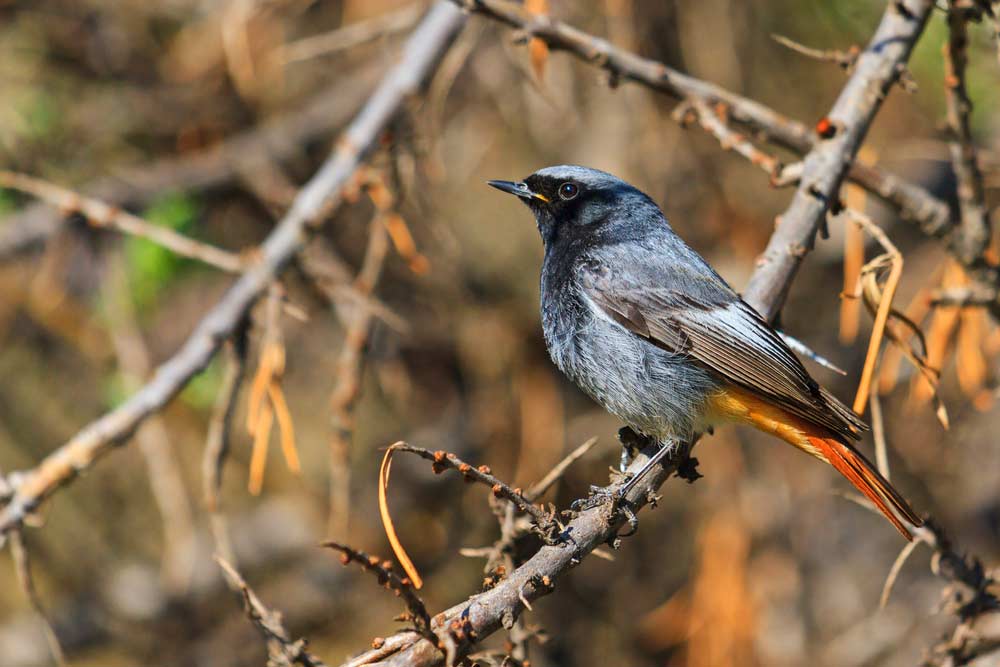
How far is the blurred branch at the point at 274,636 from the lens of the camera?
2.00 m

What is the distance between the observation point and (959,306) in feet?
10.3

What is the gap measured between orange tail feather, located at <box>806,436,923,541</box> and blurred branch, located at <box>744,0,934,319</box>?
54cm

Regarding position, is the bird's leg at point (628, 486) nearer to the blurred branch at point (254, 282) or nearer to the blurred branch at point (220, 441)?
the blurred branch at point (220, 441)

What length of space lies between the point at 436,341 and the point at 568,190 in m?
2.08

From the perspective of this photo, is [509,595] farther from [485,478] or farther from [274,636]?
[274,636]

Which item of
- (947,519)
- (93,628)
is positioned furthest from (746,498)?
(93,628)

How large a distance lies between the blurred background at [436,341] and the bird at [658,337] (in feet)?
2.44

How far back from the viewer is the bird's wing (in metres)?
3.08

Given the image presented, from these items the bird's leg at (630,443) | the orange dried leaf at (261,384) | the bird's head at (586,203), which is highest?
the bird's head at (586,203)

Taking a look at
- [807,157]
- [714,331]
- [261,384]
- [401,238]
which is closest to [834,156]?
[807,157]

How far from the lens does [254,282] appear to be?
9.72 ft

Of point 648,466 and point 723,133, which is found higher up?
point 723,133

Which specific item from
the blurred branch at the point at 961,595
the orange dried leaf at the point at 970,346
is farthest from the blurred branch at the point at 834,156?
the orange dried leaf at the point at 970,346

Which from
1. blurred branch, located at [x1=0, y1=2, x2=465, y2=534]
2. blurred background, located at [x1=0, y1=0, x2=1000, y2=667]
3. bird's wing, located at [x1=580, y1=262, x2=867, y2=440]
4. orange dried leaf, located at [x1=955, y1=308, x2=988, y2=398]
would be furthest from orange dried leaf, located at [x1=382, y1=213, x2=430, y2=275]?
orange dried leaf, located at [x1=955, y1=308, x2=988, y2=398]
